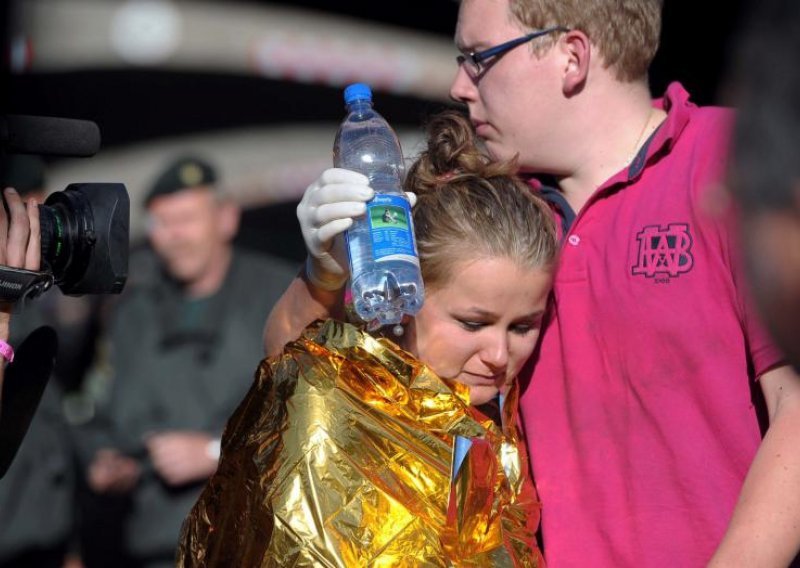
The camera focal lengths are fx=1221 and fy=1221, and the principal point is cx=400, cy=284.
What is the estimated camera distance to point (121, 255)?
2.21m

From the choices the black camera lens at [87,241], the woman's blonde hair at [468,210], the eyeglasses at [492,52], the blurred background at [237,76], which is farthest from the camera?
the blurred background at [237,76]

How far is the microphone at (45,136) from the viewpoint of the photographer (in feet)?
6.81

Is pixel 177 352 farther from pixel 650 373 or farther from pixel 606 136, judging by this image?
pixel 650 373

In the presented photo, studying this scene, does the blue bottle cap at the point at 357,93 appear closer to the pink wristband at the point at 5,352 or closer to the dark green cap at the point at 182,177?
the pink wristband at the point at 5,352

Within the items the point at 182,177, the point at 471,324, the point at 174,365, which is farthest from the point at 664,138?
Answer: the point at 182,177

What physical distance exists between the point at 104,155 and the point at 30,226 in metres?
2.50

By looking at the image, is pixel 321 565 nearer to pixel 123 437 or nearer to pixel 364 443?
pixel 364 443

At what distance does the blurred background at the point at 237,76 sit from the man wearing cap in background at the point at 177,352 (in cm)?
13

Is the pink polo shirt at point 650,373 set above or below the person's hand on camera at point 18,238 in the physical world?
below

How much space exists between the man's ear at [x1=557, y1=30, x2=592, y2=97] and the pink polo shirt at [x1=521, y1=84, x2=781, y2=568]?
0.61 ft

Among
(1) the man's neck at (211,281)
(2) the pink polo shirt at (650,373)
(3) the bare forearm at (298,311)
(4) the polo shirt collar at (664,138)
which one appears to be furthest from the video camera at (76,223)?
(1) the man's neck at (211,281)

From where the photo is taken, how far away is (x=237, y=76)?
4652mm

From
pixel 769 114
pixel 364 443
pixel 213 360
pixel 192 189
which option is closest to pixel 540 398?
pixel 364 443

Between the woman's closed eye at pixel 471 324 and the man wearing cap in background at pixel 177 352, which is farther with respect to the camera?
the man wearing cap in background at pixel 177 352
